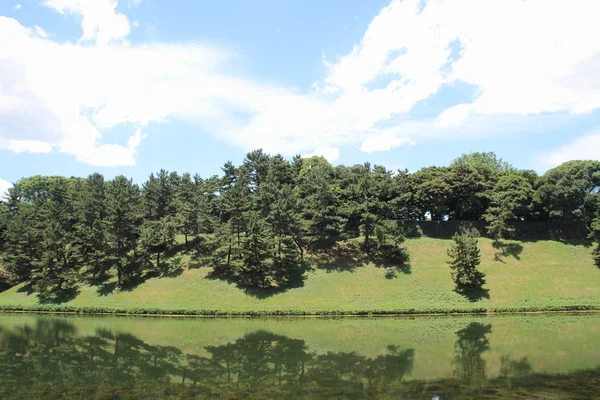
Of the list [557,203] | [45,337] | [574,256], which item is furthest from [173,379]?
[557,203]

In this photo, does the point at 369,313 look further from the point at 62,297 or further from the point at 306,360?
the point at 62,297

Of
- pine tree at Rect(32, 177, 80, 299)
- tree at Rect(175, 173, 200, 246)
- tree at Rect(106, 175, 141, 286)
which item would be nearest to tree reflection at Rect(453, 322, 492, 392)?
tree at Rect(175, 173, 200, 246)

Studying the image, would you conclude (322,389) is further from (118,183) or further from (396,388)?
(118,183)

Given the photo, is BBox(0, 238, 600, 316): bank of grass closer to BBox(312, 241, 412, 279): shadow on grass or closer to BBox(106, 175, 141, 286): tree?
BBox(312, 241, 412, 279): shadow on grass

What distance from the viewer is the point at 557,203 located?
6103 cm

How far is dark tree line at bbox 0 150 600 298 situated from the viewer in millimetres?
52906

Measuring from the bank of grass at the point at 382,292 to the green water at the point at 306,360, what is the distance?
6931 mm

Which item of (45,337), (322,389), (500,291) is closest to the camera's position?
(322,389)

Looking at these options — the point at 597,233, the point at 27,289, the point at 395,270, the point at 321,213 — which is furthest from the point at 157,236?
the point at 597,233

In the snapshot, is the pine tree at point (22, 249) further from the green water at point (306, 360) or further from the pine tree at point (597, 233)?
the pine tree at point (597, 233)

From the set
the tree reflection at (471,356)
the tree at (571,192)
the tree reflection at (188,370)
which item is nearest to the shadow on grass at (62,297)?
the tree reflection at (188,370)

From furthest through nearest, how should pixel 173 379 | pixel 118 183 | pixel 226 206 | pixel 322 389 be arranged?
pixel 118 183 < pixel 226 206 < pixel 173 379 < pixel 322 389

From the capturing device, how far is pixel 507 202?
58.1 m

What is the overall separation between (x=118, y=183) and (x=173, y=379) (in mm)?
50452
